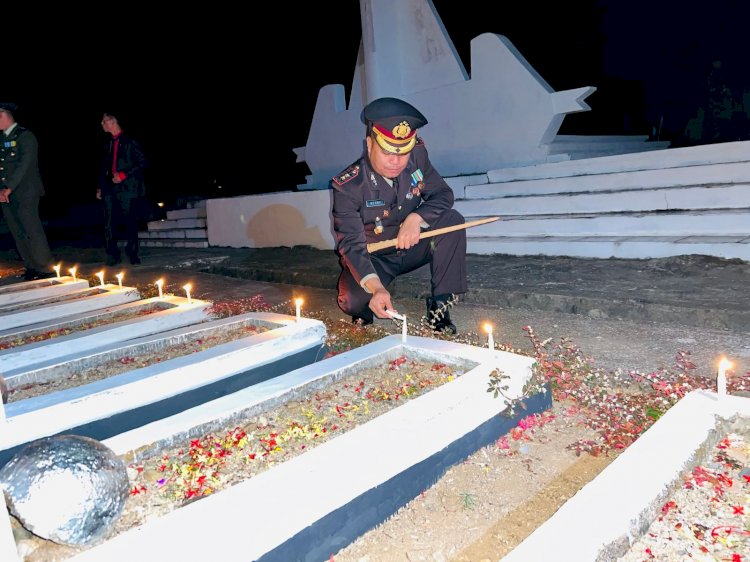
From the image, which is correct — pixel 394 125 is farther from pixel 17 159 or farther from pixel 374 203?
pixel 17 159

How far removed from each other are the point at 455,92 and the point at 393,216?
12.0ft

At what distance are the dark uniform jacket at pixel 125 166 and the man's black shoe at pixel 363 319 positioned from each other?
14.6 ft

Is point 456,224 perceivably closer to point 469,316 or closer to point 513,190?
point 469,316

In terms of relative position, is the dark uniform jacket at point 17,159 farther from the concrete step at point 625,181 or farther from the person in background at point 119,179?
the concrete step at point 625,181

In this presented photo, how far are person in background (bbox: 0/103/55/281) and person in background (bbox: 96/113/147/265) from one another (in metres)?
0.76

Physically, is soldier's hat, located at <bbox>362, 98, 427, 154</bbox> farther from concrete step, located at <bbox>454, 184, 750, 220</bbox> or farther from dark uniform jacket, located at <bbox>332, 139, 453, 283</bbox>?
concrete step, located at <bbox>454, 184, 750, 220</bbox>

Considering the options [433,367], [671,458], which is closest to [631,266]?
[433,367]

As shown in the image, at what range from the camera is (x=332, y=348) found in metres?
3.26

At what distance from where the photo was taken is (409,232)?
317cm

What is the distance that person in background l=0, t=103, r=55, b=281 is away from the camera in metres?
5.93

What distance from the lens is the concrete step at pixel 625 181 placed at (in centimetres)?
446

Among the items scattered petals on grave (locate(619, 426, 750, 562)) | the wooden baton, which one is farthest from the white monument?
scattered petals on grave (locate(619, 426, 750, 562))

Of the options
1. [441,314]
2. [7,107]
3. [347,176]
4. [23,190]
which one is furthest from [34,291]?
[441,314]

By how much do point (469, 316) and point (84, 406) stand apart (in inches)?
95.7
